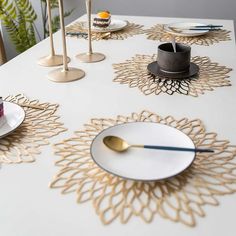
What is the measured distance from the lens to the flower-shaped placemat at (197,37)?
139 centimetres

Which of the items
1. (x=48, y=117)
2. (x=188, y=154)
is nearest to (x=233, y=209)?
(x=188, y=154)

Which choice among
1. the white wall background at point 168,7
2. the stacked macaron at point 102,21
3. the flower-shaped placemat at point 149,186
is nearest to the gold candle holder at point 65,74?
the flower-shaped placemat at point 149,186

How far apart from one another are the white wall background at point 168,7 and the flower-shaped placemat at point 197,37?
1.20 metres

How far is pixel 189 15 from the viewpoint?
2.69 m

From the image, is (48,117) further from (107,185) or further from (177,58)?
(177,58)

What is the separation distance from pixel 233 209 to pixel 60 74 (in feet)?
2.30

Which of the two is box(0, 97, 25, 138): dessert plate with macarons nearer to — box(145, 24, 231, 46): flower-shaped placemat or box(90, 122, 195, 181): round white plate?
box(90, 122, 195, 181): round white plate

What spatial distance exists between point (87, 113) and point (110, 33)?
763mm

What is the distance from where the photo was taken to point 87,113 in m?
0.85

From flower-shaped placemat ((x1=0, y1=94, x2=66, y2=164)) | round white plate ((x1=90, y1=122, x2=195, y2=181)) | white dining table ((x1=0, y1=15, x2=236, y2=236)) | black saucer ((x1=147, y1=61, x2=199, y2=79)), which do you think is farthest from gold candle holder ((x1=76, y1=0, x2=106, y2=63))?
round white plate ((x1=90, y1=122, x2=195, y2=181))

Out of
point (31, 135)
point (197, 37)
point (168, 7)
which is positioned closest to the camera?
point (31, 135)

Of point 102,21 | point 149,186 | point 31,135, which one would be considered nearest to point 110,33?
point 102,21

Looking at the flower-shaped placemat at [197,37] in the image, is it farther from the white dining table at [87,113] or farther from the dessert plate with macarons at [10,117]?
the dessert plate with macarons at [10,117]

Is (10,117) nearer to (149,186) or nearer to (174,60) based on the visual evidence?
(149,186)
